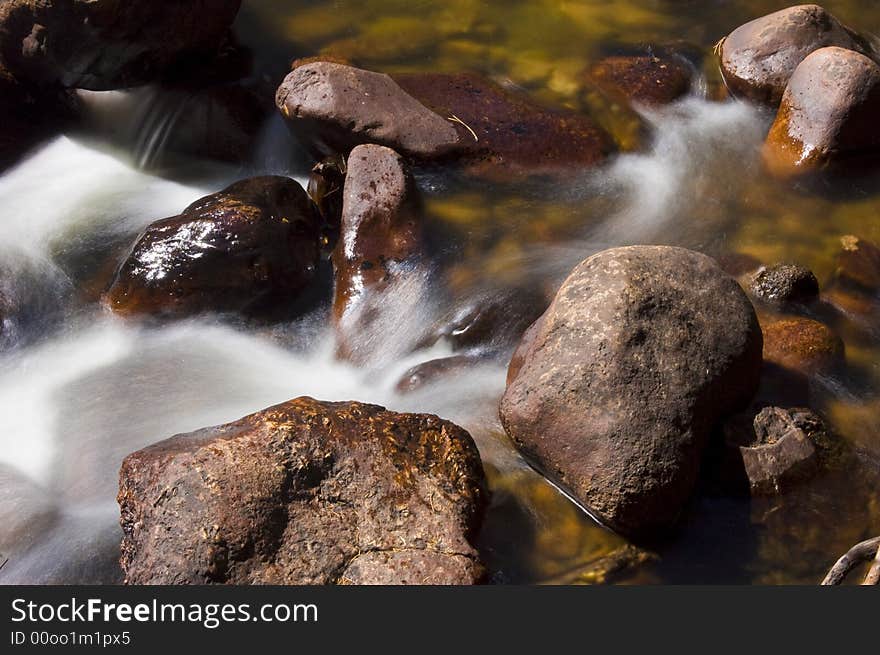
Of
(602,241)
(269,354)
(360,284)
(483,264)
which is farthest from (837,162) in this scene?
(269,354)

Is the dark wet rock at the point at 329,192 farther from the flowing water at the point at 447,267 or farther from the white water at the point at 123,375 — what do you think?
the white water at the point at 123,375

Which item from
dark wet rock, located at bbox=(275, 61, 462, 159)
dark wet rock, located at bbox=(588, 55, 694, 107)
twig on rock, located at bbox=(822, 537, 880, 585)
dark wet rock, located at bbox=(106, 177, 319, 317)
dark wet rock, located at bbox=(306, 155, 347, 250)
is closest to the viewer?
twig on rock, located at bbox=(822, 537, 880, 585)

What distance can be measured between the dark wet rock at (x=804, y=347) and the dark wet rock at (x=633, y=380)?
0.57 meters

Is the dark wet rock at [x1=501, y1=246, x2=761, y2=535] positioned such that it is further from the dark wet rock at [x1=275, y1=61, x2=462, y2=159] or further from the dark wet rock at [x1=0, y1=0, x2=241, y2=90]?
the dark wet rock at [x1=0, y1=0, x2=241, y2=90]

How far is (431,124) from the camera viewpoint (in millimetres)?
6582

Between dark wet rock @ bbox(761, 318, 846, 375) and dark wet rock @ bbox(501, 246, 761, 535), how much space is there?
1.86ft

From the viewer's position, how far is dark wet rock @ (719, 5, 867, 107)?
23.4 ft

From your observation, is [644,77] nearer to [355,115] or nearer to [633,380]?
[355,115]

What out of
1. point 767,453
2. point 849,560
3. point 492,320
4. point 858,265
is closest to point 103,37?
point 492,320

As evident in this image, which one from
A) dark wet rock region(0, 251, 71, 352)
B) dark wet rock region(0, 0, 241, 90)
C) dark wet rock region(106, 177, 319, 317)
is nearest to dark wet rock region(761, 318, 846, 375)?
dark wet rock region(106, 177, 319, 317)

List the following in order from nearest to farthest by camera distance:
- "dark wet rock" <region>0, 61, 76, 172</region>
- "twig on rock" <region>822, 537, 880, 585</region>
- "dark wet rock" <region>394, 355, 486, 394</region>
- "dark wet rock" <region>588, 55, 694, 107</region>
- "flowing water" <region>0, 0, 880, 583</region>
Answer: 1. "twig on rock" <region>822, 537, 880, 585</region>
2. "flowing water" <region>0, 0, 880, 583</region>
3. "dark wet rock" <region>394, 355, 486, 394</region>
4. "dark wet rock" <region>0, 61, 76, 172</region>
5. "dark wet rock" <region>588, 55, 694, 107</region>

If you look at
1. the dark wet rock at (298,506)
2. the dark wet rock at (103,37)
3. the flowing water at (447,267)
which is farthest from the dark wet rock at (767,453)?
the dark wet rock at (103,37)

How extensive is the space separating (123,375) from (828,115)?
464 centimetres

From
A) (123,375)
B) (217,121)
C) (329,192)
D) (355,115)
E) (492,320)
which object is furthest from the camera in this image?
(217,121)
